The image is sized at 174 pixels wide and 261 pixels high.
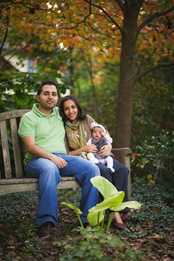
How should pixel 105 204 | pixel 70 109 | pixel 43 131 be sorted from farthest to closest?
pixel 70 109 → pixel 43 131 → pixel 105 204

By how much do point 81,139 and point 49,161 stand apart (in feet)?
2.11

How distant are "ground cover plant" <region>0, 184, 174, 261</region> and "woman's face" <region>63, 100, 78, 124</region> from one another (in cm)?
122

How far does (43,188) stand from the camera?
12.7ft

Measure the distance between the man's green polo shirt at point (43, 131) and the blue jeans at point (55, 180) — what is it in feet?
0.42

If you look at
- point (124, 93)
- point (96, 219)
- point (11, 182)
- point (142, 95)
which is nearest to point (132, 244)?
point (96, 219)

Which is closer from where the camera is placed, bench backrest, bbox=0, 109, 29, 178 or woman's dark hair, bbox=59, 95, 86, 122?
bench backrest, bbox=0, 109, 29, 178

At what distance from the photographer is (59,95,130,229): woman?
4379 millimetres

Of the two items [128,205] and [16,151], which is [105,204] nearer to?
[128,205]

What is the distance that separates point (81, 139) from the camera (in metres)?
4.61

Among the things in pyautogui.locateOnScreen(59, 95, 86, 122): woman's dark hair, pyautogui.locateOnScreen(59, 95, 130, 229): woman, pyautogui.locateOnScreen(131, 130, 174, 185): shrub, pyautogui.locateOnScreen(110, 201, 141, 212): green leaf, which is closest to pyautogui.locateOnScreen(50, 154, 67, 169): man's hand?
pyautogui.locateOnScreen(59, 95, 130, 229): woman

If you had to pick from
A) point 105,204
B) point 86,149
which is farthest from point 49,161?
point 105,204

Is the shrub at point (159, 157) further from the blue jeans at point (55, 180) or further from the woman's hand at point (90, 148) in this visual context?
the blue jeans at point (55, 180)

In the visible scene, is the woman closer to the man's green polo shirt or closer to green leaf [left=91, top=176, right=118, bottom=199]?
the man's green polo shirt

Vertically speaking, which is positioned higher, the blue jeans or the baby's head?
the baby's head
